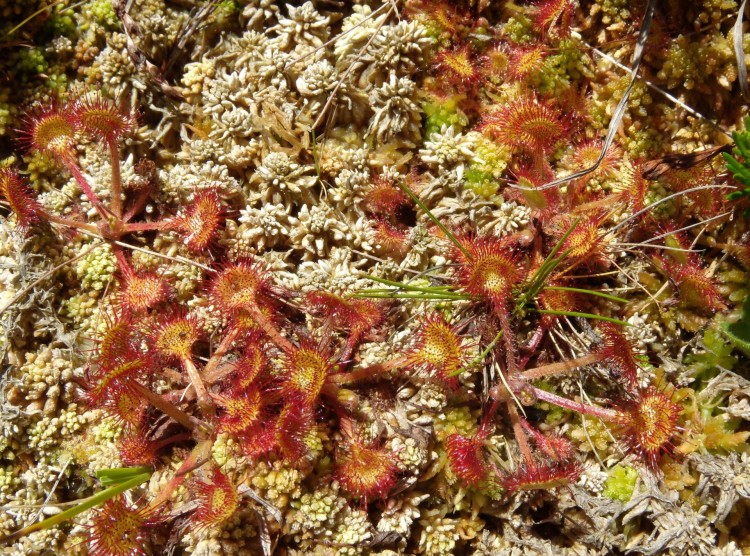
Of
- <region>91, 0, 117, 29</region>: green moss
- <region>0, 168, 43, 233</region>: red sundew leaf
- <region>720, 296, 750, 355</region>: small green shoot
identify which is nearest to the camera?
<region>720, 296, 750, 355</region>: small green shoot

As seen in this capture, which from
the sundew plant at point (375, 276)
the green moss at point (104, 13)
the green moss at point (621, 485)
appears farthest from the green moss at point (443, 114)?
the green moss at point (621, 485)

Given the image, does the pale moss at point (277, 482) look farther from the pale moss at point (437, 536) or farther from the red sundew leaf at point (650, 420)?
the red sundew leaf at point (650, 420)

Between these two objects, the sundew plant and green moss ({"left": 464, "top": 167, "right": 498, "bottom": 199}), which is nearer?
the sundew plant

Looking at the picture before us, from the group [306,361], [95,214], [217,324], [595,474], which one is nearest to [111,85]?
Answer: [95,214]

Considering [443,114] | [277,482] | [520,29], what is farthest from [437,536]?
[520,29]

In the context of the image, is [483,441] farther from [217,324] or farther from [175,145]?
[175,145]

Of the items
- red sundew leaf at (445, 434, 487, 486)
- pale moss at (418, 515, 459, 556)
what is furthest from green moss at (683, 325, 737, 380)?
pale moss at (418, 515, 459, 556)

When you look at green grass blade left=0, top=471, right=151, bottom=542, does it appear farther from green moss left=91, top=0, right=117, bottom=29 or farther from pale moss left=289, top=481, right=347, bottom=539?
green moss left=91, top=0, right=117, bottom=29

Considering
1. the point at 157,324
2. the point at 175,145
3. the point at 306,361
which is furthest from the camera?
the point at 175,145
